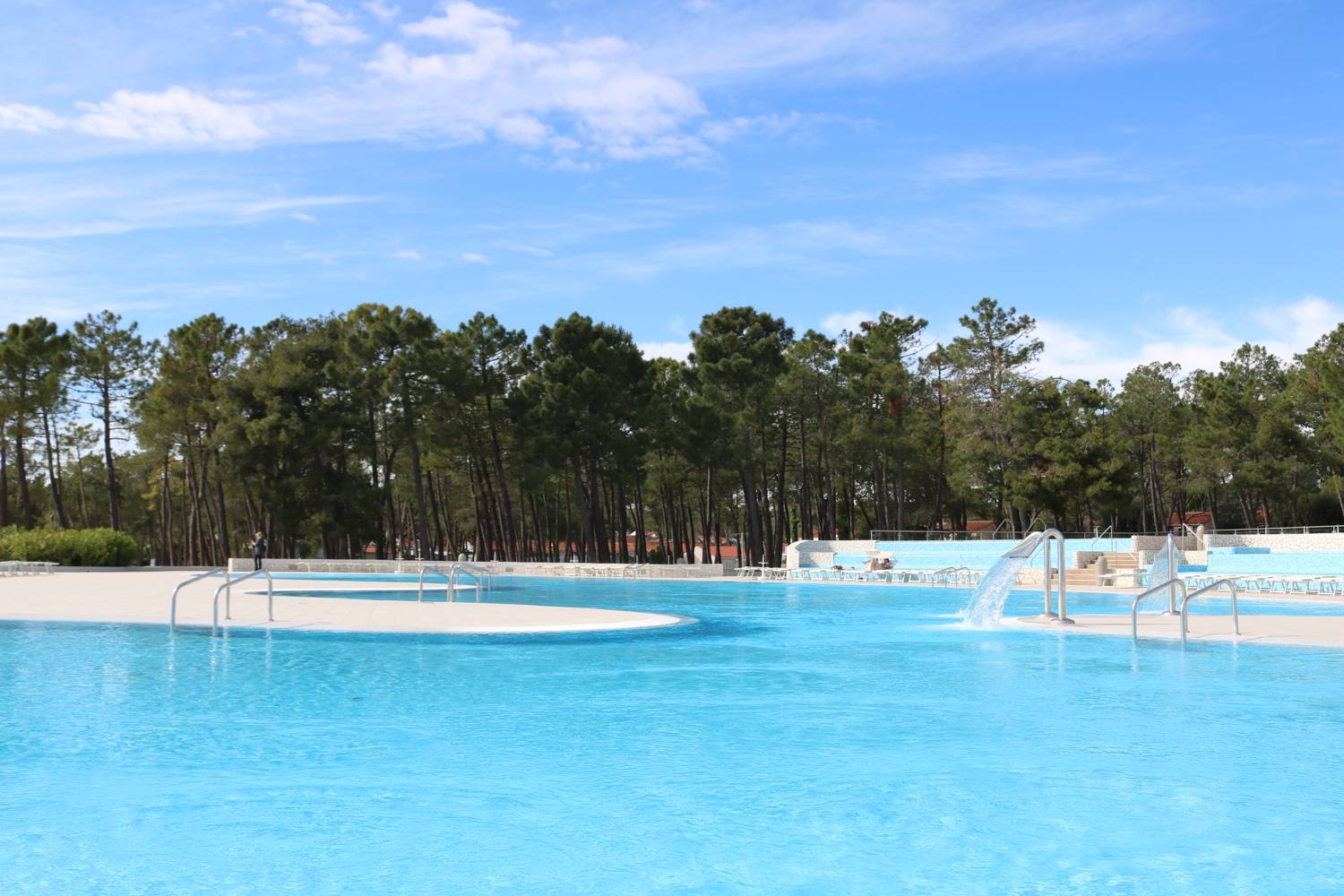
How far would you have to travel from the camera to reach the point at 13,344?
1821 inches

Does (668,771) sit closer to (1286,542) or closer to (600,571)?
(600,571)

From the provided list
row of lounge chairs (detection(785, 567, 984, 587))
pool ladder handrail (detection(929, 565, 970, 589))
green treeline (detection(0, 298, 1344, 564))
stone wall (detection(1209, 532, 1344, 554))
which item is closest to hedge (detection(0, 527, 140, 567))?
green treeline (detection(0, 298, 1344, 564))

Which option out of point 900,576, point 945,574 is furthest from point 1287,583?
point 900,576

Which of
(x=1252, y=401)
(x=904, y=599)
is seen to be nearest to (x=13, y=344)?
(x=904, y=599)

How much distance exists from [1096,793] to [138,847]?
5611 millimetres

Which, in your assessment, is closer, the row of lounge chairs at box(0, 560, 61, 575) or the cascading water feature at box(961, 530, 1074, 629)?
the cascading water feature at box(961, 530, 1074, 629)

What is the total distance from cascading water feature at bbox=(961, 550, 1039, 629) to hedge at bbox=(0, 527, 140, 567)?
98.7 ft

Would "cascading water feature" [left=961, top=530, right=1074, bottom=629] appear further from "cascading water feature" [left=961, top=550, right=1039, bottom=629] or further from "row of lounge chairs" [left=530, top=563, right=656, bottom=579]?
"row of lounge chairs" [left=530, top=563, right=656, bottom=579]

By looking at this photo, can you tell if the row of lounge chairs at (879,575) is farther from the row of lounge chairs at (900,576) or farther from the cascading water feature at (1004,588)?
the cascading water feature at (1004,588)

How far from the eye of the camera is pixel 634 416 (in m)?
45.2

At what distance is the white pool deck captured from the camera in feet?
51.5

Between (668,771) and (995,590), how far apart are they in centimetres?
1038

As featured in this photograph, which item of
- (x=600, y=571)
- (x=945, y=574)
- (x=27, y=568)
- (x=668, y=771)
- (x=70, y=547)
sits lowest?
(x=945, y=574)

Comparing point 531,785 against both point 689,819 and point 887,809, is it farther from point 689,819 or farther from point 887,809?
point 887,809
